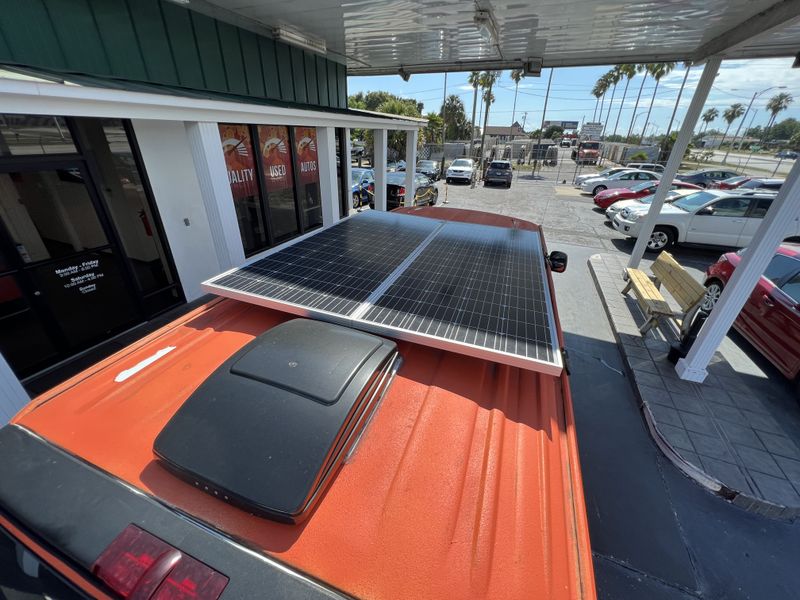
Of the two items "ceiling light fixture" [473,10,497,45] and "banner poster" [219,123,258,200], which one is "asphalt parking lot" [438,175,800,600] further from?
"banner poster" [219,123,258,200]

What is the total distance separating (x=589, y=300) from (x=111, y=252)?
8.63m

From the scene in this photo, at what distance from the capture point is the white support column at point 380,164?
964 centimetres

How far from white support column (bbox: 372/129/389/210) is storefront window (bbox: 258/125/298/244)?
322 cm

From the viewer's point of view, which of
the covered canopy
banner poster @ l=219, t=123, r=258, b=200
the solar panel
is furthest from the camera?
banner poster @ l=219, t=123, r=258, b=200

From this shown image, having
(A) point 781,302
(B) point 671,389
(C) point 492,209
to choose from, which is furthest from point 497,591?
(C) point 492,209

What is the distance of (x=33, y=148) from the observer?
12.4ft

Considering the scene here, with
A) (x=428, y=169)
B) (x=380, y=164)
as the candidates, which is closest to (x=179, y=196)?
(x=380, y=164)

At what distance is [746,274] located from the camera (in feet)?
12.6

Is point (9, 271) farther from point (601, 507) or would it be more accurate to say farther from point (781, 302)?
point (781, 302)

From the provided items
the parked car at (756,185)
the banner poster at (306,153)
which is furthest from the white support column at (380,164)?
the parked car at (756,185)

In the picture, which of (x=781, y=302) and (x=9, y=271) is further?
(x=781, y=302)

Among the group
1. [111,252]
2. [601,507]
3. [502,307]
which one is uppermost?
[502,307]

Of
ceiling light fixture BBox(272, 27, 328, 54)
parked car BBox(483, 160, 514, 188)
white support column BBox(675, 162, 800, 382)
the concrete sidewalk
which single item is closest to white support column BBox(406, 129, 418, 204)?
ceiling light fixture BBox(272, 27, 328, 54)

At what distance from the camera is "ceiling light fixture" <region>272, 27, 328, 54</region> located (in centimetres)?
592
